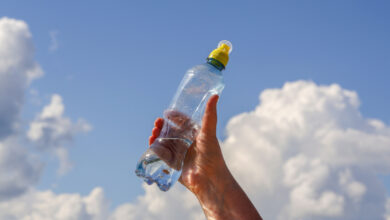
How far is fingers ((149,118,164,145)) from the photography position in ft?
16.8

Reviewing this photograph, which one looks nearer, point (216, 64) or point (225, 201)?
point (225, 201)

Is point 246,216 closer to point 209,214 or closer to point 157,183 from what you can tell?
point 209,214

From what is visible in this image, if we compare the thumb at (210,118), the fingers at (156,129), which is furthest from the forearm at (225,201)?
the fingers at (156,129)

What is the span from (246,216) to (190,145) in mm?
1012

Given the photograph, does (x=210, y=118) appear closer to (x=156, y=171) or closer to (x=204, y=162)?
(x=204, y=162)

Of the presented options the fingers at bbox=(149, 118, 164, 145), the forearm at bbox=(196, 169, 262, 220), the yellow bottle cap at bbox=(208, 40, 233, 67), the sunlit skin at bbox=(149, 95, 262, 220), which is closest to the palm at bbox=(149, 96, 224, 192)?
the sunlit skin at bbox=(149, 95, 262, 220)

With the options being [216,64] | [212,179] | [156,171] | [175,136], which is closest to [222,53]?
[216,64]

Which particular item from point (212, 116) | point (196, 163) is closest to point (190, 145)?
point (196, 163)

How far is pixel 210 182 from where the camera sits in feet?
15.4

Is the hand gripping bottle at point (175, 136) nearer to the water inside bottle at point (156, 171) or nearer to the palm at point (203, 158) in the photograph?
the water inside bottle at point (156, 171)

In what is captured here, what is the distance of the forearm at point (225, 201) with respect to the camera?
4.48 metres

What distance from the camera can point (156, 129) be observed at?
16.9ft

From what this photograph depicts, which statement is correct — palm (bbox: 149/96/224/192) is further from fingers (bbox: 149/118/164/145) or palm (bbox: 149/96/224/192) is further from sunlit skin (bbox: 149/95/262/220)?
fingers (bbox: 149/118/164/145)

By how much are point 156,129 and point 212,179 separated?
0.94 meters
